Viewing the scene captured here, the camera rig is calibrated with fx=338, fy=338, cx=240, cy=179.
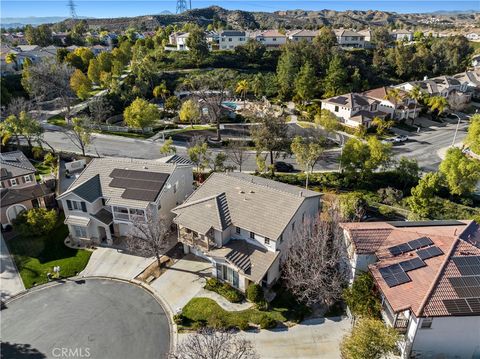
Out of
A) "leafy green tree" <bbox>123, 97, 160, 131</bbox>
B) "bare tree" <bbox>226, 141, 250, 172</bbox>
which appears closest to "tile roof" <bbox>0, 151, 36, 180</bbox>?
"leafy green tree" <bbox>123, 97, 160, 131</bbox>

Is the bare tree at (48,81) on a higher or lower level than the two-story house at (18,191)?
higher

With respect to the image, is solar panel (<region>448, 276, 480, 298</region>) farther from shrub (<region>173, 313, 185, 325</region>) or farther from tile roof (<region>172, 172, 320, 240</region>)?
shrub (<region>173, 313, 185, 325</region>)

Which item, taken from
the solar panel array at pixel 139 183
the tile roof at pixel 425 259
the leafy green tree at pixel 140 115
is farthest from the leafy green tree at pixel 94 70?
the tile roof at pixel 425 259

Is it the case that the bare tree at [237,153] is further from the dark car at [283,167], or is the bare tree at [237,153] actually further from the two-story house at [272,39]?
the two-story house at [272,39]

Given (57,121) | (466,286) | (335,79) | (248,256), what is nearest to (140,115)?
(57,121)

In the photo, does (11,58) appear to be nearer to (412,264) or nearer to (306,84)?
(306,84)

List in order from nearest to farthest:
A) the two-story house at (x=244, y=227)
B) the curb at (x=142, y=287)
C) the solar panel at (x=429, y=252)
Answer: the solar panel at (x=429, y=252) → the curb at (x=142, y=287) → the two-story house at (x=244, y=227)

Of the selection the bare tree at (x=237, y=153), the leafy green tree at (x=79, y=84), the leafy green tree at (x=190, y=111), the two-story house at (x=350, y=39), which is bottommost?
the bare tree at (x=237, y=153)
